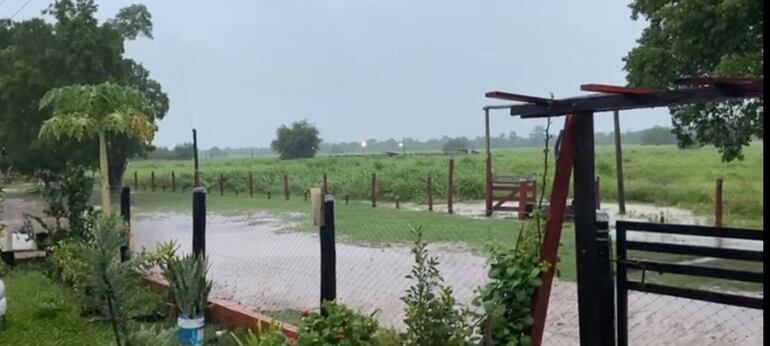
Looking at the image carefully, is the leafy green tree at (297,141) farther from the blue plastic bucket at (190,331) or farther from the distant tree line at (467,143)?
the blue plastic bucket at (190,331)

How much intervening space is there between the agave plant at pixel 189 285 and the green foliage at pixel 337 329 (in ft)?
3.95

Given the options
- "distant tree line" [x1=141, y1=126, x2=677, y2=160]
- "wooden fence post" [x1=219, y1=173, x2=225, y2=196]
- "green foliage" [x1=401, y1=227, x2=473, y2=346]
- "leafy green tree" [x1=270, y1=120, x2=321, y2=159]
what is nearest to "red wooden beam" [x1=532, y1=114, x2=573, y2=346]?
"distant tree line" [x1=141, y1=126, x2=677, y2=160]

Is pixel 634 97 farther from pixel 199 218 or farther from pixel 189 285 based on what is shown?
pixel 199 218

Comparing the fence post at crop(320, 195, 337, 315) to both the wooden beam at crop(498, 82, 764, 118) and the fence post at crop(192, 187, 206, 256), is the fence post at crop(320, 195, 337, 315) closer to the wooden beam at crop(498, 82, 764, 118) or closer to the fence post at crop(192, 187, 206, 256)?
the fence post at crop(192, 187, 206, 256)

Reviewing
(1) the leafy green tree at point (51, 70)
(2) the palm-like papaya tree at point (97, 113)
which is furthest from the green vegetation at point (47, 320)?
(1) the leafy green tree at point (51, 70)

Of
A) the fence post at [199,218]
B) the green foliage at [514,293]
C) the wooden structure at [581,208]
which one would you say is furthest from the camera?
the fence post at [199,218]

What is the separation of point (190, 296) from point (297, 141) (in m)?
21.4

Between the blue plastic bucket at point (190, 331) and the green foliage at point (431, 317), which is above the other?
the green foliage at point (431, 317)

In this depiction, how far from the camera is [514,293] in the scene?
2.24m

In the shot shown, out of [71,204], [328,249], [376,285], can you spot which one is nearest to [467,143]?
[376,285]

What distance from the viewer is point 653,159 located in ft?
42.9

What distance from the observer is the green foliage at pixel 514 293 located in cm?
222

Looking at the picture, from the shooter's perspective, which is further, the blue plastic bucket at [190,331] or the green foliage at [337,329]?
the blue plastic bucket at [190,331]

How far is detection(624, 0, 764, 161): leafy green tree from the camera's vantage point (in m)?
5.43
